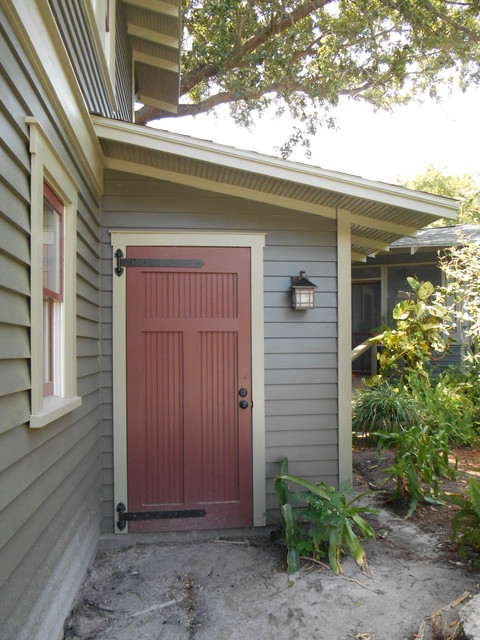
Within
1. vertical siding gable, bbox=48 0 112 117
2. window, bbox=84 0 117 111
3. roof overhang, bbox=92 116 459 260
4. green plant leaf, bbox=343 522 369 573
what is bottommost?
green plant leaf, bbox=343 522 369 573

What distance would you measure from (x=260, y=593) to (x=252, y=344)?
5.54 ft

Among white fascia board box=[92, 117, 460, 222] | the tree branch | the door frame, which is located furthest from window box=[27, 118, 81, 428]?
the tree branch

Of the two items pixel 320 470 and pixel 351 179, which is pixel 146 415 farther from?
pixel 351 179

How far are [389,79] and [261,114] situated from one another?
2.94 metres

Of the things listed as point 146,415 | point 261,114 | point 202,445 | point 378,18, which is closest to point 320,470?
point 202,445

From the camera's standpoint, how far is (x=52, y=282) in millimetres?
2664

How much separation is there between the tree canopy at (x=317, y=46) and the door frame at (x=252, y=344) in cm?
605

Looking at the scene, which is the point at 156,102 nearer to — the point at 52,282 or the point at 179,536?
the point at 52,282

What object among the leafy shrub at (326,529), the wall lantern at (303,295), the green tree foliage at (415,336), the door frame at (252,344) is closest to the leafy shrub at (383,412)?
the green tree foliage at (415,336)

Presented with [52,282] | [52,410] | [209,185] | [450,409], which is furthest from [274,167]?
[450,409]

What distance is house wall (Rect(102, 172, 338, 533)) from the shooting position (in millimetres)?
3906

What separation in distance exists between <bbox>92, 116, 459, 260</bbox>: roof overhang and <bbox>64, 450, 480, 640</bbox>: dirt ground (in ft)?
7.96

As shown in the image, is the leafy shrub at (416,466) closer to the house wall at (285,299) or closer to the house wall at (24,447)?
the house wall at (285,299)

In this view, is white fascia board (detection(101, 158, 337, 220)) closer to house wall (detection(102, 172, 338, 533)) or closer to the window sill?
house wall (detection(102, 172, 338, 533))
